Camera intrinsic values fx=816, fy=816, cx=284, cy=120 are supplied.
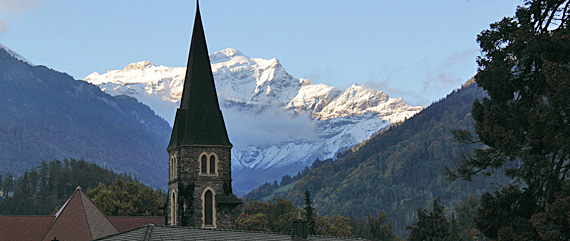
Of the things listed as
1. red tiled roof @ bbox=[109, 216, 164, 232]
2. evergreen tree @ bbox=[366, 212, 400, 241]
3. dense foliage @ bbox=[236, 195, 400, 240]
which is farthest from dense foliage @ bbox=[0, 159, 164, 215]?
evergreen tree @ bbox=[366, 212, 400, 241]

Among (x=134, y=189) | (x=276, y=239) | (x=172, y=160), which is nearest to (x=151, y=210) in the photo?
(x=134, y=189)

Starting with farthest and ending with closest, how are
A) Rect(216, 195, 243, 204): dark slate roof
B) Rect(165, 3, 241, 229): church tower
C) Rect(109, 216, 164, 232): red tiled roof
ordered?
Rect(109, 216, 164, 232): red tiled roof < Rect(165, 3, 241, 229): church tower < Rect(216, 195, 243, 204): dark slate roof

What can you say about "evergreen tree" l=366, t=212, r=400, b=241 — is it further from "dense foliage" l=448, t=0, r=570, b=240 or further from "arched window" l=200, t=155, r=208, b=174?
"dense foliage" l=448, t=0, r=570, b=240

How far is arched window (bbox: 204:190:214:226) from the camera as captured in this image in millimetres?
58344

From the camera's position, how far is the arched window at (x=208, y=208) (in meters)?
58.3

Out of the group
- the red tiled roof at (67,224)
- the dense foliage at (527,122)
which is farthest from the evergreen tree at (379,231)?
the dense foliage at (527,122)

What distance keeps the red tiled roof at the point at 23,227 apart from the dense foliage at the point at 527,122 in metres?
42.9

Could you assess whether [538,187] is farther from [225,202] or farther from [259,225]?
[259,225]

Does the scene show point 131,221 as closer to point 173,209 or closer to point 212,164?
point 173,209

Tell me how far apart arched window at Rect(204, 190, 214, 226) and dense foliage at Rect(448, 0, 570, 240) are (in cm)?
2830

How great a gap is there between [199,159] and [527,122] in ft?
109

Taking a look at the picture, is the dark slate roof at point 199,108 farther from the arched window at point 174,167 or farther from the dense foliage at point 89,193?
the dense foliage at point 89,193

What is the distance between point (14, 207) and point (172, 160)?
117 meters

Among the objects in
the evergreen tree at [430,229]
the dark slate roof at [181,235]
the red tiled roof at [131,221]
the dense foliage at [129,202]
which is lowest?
the dark slate roof at [181,235]
